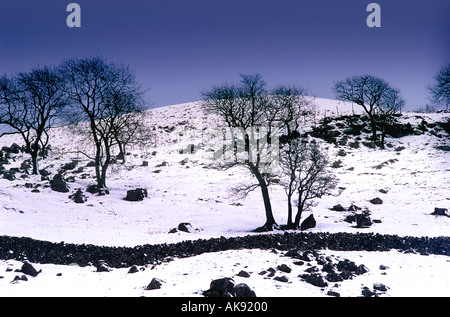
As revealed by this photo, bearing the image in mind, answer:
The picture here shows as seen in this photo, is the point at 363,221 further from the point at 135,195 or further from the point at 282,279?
the point at 135,195

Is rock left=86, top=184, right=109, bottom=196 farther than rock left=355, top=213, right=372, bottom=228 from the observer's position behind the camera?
Yes

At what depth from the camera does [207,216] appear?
22719mm

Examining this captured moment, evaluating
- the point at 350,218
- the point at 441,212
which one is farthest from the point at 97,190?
the point at 441,212

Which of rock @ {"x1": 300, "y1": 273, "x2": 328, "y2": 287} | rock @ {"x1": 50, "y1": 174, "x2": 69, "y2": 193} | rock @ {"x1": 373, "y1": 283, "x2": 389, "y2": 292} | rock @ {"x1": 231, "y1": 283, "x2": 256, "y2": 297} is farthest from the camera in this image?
rock @ {"x1": 50, "y1": 174, "x2": 69, "y2": 193}

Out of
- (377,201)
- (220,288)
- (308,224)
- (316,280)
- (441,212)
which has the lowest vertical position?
(308,224)

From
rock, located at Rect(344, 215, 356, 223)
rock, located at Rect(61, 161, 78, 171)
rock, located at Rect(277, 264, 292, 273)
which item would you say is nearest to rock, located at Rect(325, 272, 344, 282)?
rock, located at Rect(277, 264, 292, 273)

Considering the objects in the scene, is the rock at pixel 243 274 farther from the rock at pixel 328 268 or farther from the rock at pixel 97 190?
the rock at pixel 97 190

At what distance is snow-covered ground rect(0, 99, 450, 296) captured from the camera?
29.1 feet

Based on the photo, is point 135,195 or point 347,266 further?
point 135,195

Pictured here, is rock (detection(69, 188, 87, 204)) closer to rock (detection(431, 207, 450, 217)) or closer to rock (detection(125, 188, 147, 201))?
rock (detection(125, 188, 147, 201))

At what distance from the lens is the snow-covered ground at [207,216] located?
8867 mm

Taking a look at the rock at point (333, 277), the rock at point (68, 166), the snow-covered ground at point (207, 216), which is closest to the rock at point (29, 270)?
the snow-covered ground at point (207, 216)

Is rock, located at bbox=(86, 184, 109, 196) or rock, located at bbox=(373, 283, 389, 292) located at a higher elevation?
rock, located at bbox=(86, 184, 109, 196)
